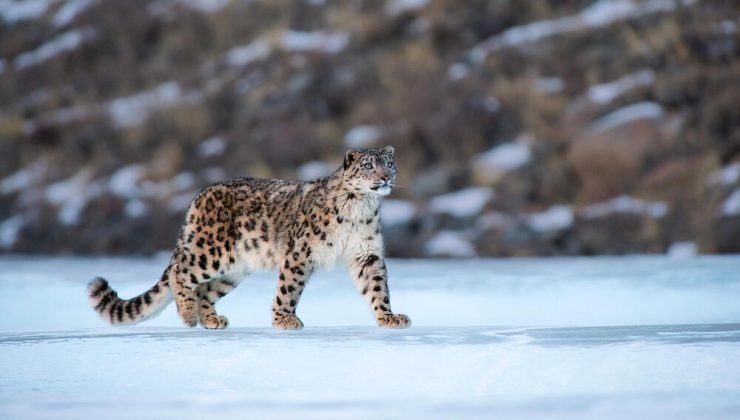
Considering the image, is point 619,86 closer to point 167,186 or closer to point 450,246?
point 450,246

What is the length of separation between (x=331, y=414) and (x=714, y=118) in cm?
1441

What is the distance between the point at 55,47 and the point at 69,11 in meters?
1.27

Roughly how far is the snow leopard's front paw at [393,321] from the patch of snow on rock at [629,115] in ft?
37.2

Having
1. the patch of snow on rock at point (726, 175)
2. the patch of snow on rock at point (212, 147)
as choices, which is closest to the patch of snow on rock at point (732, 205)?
the patch of snow on rock at point (726, 175)

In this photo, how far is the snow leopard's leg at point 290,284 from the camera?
7.33 metres

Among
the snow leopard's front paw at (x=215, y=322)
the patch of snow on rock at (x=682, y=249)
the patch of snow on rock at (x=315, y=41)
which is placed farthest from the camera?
the patch of snow on rock at (x=315, y=41)

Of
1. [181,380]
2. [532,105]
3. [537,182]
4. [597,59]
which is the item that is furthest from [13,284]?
[597,59]

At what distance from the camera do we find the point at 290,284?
7.35 metres

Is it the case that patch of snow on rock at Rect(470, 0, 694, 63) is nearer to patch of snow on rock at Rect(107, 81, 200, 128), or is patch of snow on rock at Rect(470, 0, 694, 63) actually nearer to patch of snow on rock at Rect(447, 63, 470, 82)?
patch of snow on rock at Rect(447, 63, 470, 82)

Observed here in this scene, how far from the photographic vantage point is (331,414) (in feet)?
15.1

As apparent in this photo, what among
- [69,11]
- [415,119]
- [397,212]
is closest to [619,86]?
[415,119]

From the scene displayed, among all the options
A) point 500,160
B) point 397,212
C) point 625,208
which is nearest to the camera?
point 625,208

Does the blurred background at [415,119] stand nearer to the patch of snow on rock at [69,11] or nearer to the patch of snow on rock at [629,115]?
the patch of snow on rock at [629,115]

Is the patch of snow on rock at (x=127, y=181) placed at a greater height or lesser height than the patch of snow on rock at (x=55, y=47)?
lesser
